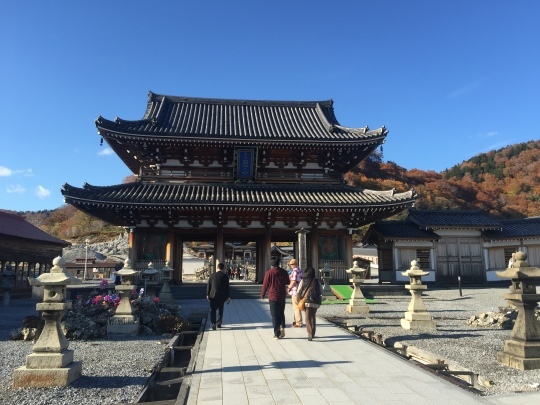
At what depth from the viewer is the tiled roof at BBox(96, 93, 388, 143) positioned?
20.1 meters

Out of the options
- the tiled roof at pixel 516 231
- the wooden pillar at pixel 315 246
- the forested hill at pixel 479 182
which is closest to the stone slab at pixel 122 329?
the wooden pillar at pixel 315 246

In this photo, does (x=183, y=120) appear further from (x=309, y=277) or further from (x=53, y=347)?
(x=53, y=347)

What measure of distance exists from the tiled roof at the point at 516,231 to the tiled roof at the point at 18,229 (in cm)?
2836

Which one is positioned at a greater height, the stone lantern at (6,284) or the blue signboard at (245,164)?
the blue signboard at (245,164)

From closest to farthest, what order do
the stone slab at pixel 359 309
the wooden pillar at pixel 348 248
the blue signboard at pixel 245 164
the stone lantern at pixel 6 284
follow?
1. the stone slab at pixel 359 309
2. the stone lantern at pixel 6 284
3. the wooden pillar at pixel 348 248
4. the blue signboard at pixel 245 164

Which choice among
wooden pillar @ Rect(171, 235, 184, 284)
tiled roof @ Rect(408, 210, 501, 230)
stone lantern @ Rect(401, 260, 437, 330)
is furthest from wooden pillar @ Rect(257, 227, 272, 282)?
tiled roof @ Rect(408, 210, 501, 230)

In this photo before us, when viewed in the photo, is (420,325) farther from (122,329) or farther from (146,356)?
(122,329)

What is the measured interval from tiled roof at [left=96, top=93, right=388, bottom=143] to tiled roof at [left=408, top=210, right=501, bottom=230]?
788cm

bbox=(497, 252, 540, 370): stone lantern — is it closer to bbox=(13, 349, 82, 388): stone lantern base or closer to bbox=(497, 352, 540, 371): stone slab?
bbox=(497, 352, 540, 371): stone slab

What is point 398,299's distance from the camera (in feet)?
61.1

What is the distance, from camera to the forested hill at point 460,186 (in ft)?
208

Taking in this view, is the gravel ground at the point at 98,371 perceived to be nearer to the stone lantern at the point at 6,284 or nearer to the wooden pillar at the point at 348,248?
the stone lantern at the point at 6,284

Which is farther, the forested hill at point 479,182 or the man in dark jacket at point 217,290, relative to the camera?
the forested hill at point 479,182

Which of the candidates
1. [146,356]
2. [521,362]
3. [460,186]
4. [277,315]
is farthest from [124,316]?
[460,186]
